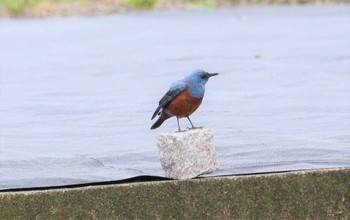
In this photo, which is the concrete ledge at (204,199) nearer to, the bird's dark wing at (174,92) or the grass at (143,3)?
the bird's dark wing at (174,92)

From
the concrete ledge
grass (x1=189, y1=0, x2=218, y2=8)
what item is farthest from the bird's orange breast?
grass (x1=189, y1=0, x2=218, y2=8)

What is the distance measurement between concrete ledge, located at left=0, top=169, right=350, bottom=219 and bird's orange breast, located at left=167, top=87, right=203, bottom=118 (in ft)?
0.75

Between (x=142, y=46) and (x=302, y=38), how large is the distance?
1.32 m

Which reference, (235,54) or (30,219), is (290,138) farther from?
(235,54)

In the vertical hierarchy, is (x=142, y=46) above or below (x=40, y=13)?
above

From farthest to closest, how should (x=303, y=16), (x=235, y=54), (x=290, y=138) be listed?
(x=303, y=16) < (x=235, y=54) < (x=290, y=138)

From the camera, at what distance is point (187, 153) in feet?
12.0

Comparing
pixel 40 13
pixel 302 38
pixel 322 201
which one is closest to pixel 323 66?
pixel 302 38

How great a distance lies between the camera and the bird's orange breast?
145 inches

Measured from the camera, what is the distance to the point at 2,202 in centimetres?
363

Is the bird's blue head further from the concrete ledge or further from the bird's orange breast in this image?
the concrete ledge

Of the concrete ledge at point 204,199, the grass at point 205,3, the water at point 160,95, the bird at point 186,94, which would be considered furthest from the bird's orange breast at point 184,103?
the grass at point 205,3

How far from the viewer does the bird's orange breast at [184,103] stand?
3682 mm

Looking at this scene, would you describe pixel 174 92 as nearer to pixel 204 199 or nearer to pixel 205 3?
pixel 204 199
